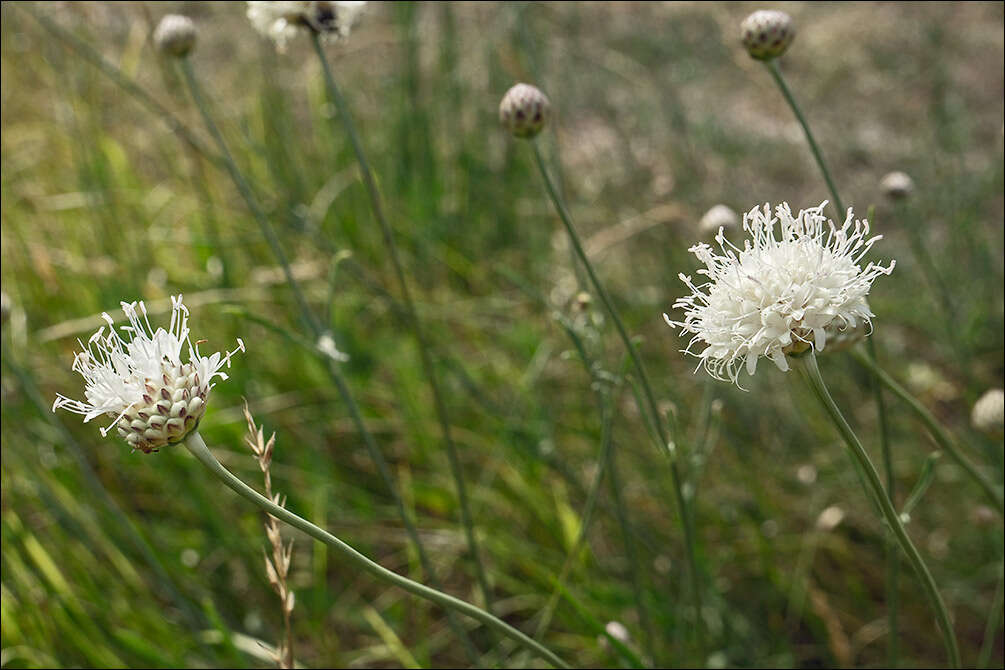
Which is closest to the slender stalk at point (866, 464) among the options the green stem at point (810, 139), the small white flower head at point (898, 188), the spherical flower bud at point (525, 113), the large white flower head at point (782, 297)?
the large white flower head at point (782, 297)

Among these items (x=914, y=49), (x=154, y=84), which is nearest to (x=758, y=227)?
(x=914, y=49)

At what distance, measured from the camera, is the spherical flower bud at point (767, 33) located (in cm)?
146

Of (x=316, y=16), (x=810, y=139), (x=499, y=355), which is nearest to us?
(x=810, y=139)

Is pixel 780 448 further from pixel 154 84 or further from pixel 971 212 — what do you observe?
pixel 154 84

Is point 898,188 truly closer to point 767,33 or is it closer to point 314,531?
point 767,33

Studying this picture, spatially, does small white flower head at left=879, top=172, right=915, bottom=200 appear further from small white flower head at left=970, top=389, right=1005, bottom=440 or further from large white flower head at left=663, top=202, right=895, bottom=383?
large white flower head at left=663, top=202, right=895, bottom=383

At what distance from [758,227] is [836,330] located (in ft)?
0.53

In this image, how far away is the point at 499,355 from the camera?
112 inches

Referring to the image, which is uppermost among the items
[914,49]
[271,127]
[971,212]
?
[914,49]

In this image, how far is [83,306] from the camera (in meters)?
2.99

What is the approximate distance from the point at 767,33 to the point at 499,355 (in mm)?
1544

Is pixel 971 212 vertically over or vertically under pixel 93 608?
over

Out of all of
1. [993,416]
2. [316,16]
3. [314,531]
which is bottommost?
[314,531]

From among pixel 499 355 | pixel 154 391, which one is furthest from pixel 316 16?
pixel 499 355
